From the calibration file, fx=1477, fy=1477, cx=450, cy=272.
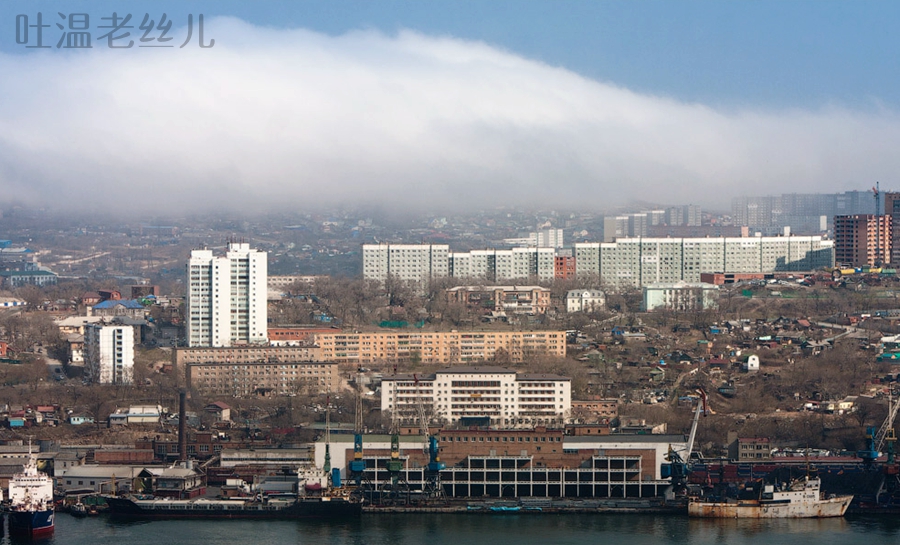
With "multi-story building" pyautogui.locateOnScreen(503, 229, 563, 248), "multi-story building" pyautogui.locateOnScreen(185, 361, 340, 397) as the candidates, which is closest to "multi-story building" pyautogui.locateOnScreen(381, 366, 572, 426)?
"multi-story building" pyautogui.locateOnScreen(185, 361, 340, 397)

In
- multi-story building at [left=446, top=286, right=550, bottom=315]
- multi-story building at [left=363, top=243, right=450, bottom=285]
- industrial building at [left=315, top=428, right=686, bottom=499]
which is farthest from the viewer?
multi-story building at [left=363, top=243, right=450, bottom=285]

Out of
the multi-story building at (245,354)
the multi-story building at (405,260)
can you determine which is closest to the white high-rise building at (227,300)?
the multi-story building at (245,354)

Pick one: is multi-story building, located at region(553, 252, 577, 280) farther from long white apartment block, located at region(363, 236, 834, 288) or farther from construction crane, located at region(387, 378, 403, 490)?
construction crane, located at region(387, 378, 403, 490)

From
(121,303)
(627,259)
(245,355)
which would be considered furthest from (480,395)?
(627,259)

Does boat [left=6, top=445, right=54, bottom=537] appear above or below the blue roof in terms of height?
below

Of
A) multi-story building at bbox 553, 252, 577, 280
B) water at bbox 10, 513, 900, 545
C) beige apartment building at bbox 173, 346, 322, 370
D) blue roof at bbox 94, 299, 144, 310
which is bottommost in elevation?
water at bbox 10, 513, 900, 545

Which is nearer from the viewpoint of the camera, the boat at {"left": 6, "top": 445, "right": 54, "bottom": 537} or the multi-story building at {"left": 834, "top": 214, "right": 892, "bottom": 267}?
the boat at {"left": 6, "top": 445, "right": 54, "bottom": 537}

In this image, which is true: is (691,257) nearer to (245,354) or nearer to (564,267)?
(564,267)

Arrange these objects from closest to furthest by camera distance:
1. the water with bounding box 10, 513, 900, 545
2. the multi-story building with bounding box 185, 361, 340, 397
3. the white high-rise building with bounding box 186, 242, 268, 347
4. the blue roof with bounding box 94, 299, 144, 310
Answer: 1. the water with bounding box 10, 513, 900, 545
2. the multi-story building with bounding box 185, 361, 340, 397
3. the white high-rise building with bounding box 186, 242, 268, 347
4. the blue roof with bounding box 94, 299, 144, 310
